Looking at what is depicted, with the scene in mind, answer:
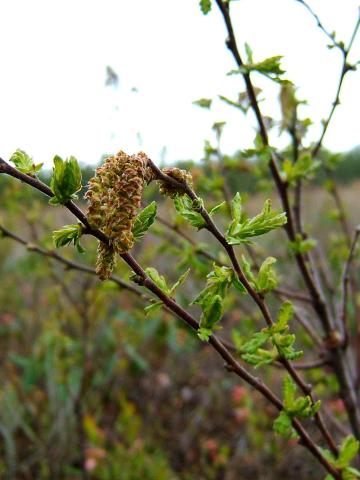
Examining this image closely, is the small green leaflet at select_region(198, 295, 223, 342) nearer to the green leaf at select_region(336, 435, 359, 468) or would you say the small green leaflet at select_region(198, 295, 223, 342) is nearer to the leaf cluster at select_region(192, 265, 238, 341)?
the leaf cluster at select_region(192, 265, 238, 341)

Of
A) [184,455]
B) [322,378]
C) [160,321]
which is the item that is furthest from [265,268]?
[160,321]

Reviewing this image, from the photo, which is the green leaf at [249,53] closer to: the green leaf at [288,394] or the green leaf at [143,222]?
the green leaf at [143,222]

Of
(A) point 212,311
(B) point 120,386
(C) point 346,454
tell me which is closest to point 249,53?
(A) point 212,311

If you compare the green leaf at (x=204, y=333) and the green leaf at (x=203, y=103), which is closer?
the green leaf at (x=204, y=333)

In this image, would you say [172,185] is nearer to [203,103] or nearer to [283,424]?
[283,424]

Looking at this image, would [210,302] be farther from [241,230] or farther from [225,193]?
[225,193]

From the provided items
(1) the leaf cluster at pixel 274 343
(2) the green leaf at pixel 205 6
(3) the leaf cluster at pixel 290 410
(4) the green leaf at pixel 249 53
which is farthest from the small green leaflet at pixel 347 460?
(2) the green leaf at pixel 205 6
